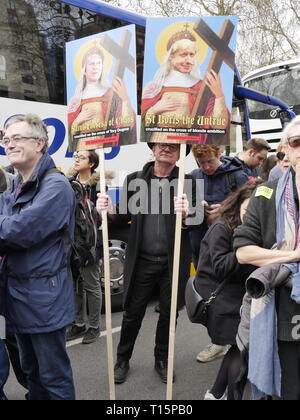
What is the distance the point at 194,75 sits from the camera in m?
2.86

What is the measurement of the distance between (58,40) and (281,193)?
3829 mm

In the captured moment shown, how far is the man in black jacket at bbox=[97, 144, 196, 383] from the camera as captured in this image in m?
3.33

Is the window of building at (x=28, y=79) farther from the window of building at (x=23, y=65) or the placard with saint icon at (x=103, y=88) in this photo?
the placard with saint icon at (x=103, y=88)

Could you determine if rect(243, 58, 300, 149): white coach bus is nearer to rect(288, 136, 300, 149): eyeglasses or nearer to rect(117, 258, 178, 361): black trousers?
rect(117, 258, 178, 361): black trousers

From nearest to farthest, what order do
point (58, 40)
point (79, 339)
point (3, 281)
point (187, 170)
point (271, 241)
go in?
point (271, 241), point (3, 281), point (79, 339), point (58, 40), point (187, 170)

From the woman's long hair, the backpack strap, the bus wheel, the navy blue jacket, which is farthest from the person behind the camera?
the bus wheel

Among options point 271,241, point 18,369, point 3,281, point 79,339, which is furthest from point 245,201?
point 79,339

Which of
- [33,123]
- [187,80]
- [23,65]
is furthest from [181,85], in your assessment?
[23,65]

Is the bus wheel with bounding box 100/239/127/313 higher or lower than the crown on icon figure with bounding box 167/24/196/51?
lower

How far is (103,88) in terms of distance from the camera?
300cm

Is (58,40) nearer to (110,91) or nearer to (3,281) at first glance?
(110,91)

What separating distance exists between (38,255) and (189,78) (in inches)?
59.0

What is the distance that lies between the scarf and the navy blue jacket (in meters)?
1.03
